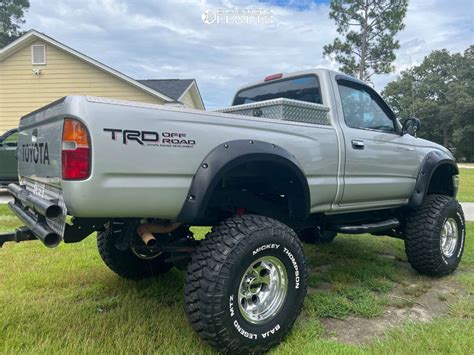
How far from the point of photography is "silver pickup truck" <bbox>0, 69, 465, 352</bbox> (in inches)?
88.6

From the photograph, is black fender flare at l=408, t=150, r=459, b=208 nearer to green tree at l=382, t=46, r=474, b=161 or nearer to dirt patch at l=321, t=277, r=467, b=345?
dirt patch at l=321, t=277, r=467, b=345

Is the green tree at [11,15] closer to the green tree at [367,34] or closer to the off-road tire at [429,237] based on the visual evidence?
the green tree at [367,34]

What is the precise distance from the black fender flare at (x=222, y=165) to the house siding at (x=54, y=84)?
40.4 ft

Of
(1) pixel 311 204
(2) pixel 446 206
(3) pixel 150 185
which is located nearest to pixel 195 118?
(3) pixel 150 185

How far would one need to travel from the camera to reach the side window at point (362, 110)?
12.7 feet

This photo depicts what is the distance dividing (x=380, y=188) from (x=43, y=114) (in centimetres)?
297

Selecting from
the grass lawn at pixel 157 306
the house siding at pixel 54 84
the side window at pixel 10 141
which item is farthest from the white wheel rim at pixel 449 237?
the house siding at pixel 54 84

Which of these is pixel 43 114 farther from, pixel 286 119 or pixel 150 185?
pixel 286 119

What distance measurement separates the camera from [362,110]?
4.07 metres

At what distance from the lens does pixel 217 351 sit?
2502 mm

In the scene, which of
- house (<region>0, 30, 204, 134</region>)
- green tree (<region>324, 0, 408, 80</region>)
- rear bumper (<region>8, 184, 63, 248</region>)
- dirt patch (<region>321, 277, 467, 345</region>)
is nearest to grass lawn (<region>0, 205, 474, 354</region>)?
dirt patch (<region>321, 277, 467, 345</region>)

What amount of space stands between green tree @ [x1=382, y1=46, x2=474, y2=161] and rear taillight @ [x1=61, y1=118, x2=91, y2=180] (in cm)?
4231

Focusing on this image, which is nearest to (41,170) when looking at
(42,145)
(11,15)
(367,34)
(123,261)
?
(42,145)

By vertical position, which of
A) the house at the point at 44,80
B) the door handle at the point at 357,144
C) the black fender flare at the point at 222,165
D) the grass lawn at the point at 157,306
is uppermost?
the house at the point at 44,80
